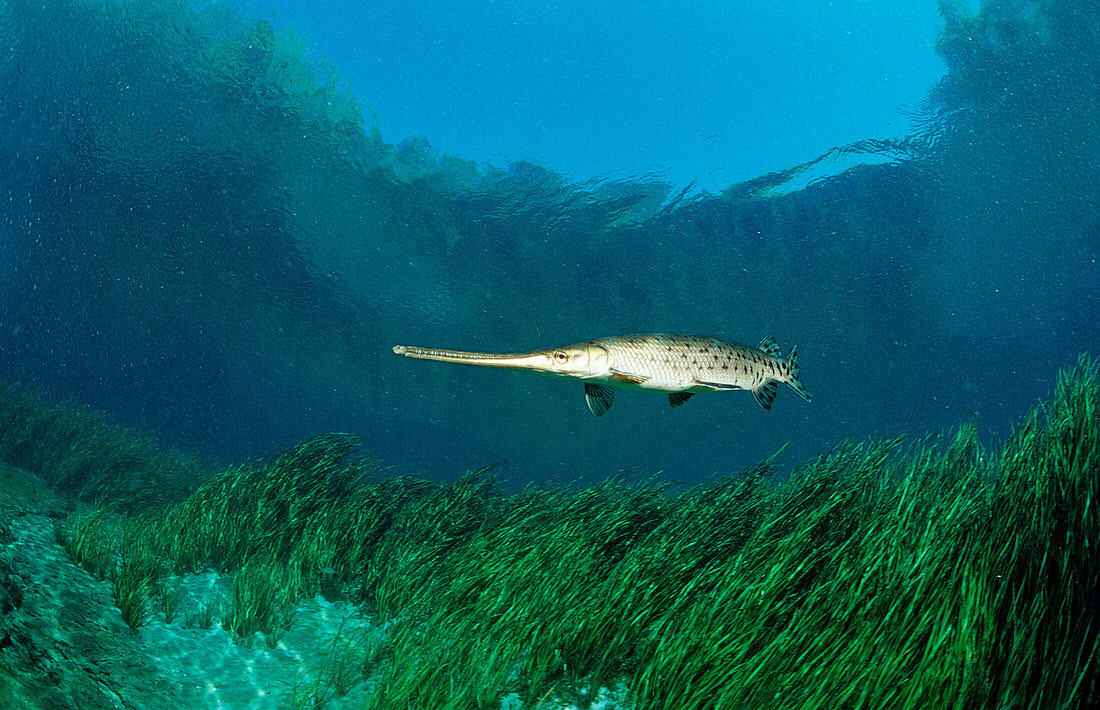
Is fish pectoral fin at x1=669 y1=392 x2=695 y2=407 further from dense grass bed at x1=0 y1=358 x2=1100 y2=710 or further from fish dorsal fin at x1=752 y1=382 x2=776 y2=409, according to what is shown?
dense grass bed at x1=0 y1=358 x2=1100 y2=710

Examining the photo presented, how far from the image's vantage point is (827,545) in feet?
13.3

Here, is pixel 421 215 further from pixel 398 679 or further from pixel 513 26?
pixel 398 679

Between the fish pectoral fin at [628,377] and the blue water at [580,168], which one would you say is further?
the blue water at [580,168]

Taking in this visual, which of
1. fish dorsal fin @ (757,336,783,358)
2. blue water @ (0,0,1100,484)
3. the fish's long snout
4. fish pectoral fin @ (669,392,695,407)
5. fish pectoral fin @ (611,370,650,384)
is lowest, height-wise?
fish pectoral fin @ (669,392,695,407)

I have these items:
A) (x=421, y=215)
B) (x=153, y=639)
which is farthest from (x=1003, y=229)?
(x=153, y=639)

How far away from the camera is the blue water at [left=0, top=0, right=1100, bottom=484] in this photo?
68.9 ft

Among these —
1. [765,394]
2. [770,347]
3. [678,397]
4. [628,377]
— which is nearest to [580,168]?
[770,347]

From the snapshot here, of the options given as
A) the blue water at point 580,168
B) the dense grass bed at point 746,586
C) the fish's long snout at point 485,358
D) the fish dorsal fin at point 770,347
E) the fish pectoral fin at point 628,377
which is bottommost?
the dense grass bed at point 746,586

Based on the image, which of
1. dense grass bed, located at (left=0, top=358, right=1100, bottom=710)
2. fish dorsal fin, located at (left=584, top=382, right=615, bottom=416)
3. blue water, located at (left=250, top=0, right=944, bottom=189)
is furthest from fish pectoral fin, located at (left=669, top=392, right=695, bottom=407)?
blue water, located at (left=250, top=0, right=944, bottom=189)

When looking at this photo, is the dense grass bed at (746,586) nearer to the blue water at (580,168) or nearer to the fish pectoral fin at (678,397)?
the fish pectoral fin at (678,397)

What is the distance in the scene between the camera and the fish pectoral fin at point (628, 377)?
350 cm

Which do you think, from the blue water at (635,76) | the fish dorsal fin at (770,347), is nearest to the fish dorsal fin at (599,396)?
the fish dorsal fin at (770,347)

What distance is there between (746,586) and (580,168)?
23501 millimetres

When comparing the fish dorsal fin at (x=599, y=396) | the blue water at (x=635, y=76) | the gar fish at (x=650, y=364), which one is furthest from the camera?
the blue water at (x=635, y=76)
